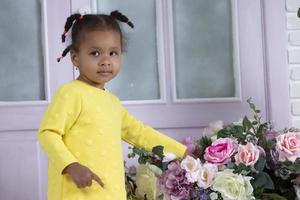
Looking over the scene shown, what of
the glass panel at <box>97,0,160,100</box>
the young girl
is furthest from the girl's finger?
the glass panel at <box>97,0,160,100</box>

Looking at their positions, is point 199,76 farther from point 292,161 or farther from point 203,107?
point 292,161

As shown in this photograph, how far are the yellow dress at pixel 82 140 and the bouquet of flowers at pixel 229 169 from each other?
7.2 inches

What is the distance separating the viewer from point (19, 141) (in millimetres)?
1941

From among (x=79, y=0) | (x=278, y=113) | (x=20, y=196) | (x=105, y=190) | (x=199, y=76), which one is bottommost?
(x=20, y=196)

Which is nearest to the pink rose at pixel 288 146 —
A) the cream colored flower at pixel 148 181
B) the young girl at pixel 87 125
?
the cream colored flower at pixel 148 181

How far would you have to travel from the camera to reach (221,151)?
58.9 inches

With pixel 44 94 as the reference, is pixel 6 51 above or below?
above

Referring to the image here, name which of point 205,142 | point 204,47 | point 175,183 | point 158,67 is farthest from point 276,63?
point 175,183

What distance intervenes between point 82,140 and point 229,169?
1.38 feet

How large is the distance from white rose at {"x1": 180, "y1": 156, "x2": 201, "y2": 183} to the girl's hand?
293 millimetres

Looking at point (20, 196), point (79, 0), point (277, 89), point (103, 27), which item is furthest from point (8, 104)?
point (277, 89)

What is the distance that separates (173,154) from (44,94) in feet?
2.23

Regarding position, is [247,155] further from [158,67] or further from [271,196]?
[158,67]

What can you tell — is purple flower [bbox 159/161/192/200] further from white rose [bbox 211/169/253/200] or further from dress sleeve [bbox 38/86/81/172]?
dress sleeve [bbox 38/86/81/172]
